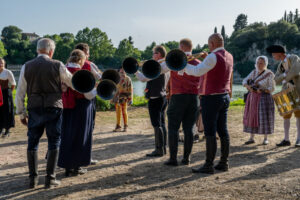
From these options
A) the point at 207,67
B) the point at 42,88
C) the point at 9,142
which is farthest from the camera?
the point at 9,142

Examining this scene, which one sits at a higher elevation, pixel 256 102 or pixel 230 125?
pixel 256 102

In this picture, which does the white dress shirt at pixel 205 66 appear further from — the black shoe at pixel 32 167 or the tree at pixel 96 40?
the tree at pixel 96 40

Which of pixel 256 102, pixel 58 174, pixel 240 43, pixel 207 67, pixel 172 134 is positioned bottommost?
pixel 58 174

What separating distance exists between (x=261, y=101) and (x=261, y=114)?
0.29 m

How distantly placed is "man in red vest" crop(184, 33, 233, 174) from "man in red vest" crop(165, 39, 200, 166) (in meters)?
0.40

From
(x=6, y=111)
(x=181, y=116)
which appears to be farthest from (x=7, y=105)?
(x=181, y=116)

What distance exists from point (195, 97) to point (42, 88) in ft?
7.96

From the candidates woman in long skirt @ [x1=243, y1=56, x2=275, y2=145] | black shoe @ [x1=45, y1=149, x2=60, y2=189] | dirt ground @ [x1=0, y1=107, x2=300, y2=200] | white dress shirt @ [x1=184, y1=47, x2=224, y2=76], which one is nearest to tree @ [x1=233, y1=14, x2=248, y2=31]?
woman in long skirt @ [x1=243, y1=56, x2=275, y2=145]

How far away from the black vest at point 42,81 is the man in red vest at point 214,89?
6.04 ft

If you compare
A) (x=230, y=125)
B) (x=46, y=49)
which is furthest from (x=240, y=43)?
(x=46, y=49)

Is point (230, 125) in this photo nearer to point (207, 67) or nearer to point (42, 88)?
point (207, 67)

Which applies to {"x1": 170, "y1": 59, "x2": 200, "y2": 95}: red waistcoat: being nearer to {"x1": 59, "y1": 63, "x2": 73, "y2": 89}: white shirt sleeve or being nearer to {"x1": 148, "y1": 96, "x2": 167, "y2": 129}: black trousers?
{"x1": 148, "y1": 96, "x2": 167, "y2": 129}: black trousers

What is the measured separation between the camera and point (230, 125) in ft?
31.9

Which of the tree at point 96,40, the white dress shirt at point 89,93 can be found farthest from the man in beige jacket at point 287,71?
the tree at point 96,40
